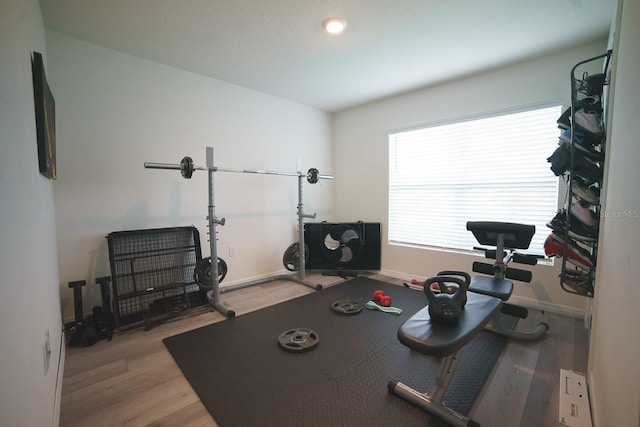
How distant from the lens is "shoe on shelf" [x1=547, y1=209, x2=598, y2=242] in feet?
6.15

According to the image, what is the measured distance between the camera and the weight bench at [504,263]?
7.04ft

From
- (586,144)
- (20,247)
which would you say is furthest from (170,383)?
(586,144)

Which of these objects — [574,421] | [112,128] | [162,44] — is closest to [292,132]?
[162,44]

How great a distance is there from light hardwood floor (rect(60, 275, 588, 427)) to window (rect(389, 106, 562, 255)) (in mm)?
1112

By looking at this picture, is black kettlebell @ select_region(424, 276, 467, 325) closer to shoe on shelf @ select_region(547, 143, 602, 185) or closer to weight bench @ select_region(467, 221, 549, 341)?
weight bench @ select_region(467, 221, 549, 341)

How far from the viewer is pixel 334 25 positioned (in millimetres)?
2164

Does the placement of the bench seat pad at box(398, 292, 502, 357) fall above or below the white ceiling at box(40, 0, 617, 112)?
below

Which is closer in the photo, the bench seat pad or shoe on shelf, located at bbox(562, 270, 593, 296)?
the bench seat pad

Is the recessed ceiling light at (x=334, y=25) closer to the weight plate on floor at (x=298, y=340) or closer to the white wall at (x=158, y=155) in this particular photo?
the white wall at (x=158, y=155)

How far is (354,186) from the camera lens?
4.30m

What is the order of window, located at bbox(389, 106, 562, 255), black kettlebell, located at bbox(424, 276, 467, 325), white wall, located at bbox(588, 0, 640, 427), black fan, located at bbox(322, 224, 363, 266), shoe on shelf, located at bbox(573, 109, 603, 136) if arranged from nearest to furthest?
white wall, located at bbox(588, 0, 640, 427) < black kettlebell, located at bbox(424, 276, 467, 325) < shoe on shelf, located at bbox(573, 109, 603, 136) < window, located at bbox(389, 106, 562, 255) < black fan, located at bbox(322, 224, 363, 266)

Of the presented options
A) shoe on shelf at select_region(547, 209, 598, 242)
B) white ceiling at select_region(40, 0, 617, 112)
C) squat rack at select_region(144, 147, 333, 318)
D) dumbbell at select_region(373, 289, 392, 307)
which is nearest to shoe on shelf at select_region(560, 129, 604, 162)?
shoe on shelf at select_region(547, 209, 598, 242)

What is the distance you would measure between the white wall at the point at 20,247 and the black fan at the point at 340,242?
9.15 ft

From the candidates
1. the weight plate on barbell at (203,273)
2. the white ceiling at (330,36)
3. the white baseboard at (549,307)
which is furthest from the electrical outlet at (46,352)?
the white baseboard at (549,307)
